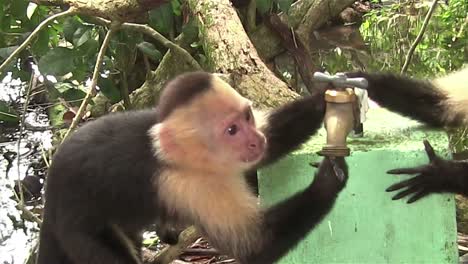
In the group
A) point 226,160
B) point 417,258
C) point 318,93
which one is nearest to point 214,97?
point 226,160

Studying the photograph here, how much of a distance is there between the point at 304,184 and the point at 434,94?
638 millimetres

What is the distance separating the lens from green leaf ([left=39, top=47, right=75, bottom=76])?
284 cm

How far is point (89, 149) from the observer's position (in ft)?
6.33

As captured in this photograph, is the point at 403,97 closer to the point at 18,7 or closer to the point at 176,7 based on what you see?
the point at 176,7

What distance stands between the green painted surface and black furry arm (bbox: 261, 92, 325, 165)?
0.04 metres

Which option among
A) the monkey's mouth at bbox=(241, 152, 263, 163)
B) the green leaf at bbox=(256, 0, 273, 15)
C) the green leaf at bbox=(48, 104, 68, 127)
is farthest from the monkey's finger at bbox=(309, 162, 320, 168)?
the green leaf at bbox=(48, 104, 68, 127)

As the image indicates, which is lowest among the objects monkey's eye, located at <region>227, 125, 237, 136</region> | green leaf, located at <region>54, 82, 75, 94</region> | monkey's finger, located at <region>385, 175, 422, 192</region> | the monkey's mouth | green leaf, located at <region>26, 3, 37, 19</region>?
green leaf, located at <region>54, 82, 75, 94</region>

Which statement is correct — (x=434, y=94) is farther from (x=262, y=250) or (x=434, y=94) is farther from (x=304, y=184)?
(x=262, y=250)

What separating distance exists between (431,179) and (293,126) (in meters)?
0.41

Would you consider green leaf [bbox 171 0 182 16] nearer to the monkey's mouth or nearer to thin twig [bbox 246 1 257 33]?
thin twig [bbox 246 1 257 33]

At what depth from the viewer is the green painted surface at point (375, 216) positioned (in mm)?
1782

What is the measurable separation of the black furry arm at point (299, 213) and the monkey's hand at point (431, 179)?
0.58ft

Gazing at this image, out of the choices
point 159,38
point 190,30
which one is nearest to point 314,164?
point 159,38

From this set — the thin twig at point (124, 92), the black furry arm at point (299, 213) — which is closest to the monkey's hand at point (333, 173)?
the black furry arm at point (299, 213)
